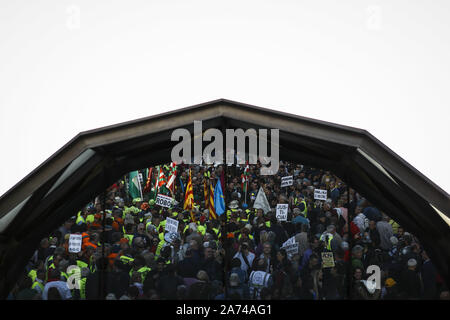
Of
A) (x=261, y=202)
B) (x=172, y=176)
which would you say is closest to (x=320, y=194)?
(x=261, y=202)

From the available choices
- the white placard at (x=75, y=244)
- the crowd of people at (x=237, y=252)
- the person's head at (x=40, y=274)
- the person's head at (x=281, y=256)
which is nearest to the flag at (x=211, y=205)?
the crowd of people at (x=237, y=252)

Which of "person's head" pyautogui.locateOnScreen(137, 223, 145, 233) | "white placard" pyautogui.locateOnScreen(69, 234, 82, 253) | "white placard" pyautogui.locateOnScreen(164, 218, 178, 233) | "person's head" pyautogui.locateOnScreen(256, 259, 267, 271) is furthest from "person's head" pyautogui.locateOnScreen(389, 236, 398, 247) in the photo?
Result: "white placard" pyautogui.locateOnScreen(69, 234, 82, 253)

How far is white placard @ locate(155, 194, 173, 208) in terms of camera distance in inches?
392

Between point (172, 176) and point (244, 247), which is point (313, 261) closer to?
point (244, 247)

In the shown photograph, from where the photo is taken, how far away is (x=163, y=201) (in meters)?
10.0

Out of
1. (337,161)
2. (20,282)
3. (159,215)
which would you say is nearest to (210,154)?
(159,215)

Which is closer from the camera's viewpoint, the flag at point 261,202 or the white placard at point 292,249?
the white placard at point 292,249

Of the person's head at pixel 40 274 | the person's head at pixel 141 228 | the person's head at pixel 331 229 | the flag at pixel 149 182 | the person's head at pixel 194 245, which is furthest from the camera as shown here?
the flag at pixel 149 182

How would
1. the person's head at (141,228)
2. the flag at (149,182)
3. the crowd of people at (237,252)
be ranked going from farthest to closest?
the flag at (149,182)
the person's head at (141,228)
the crowd of people at (237,252)

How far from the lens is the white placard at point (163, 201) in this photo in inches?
392

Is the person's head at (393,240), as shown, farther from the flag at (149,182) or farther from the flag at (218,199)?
the flag at (149,182)

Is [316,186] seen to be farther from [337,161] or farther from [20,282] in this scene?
[20,282]

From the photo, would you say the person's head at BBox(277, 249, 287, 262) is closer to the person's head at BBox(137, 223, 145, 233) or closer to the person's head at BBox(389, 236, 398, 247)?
the person's head at BBox(389, 236, 398, 247)

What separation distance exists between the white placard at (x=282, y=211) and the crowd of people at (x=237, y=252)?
0.07 meters
